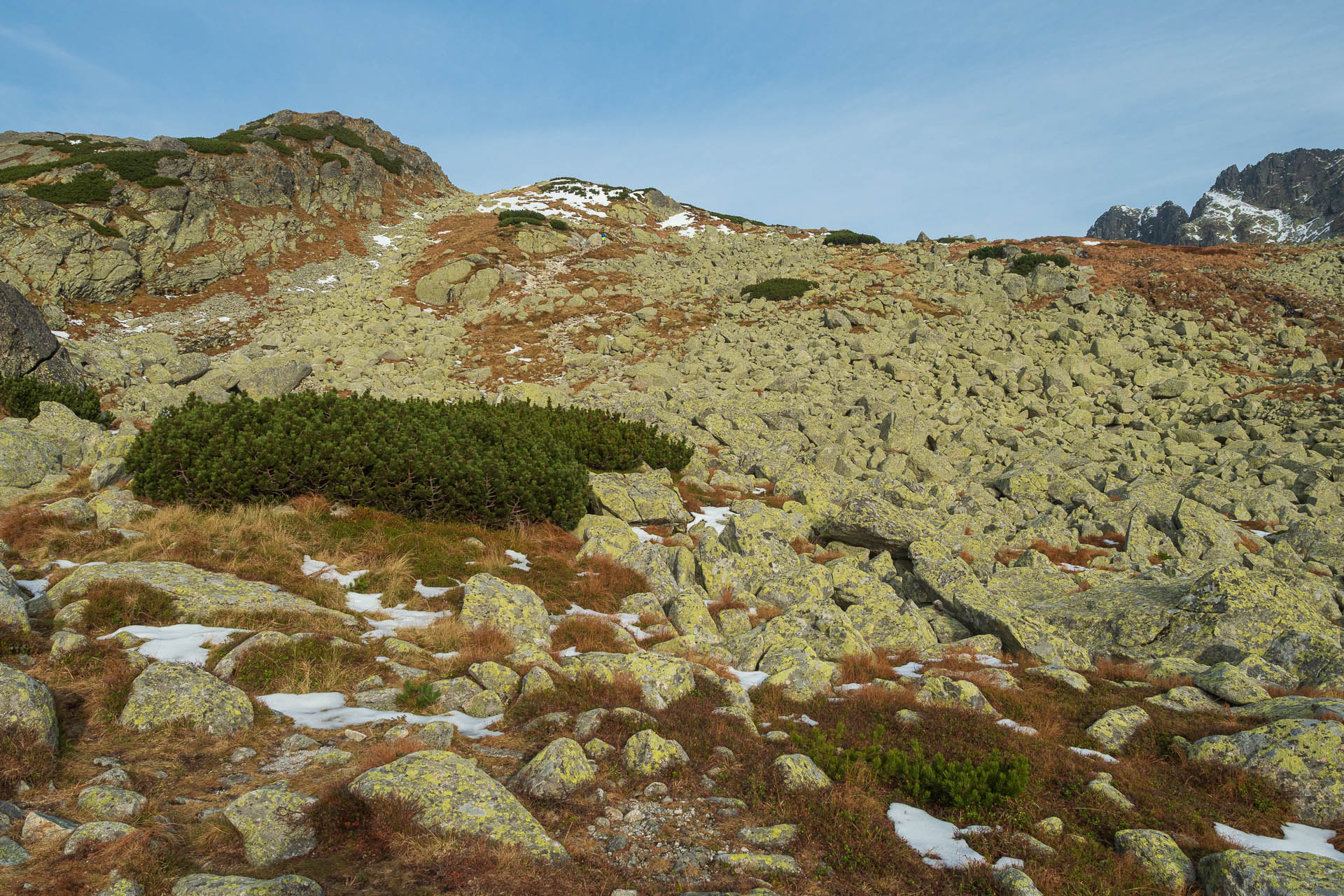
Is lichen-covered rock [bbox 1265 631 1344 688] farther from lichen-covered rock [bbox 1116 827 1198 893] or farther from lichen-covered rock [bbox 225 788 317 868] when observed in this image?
lichen-covered rock [bbox 225 788 317 868]

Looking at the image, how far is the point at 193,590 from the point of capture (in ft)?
27.6

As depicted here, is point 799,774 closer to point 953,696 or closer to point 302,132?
point 953,696

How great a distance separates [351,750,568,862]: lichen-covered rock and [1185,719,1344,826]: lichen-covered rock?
6.67m

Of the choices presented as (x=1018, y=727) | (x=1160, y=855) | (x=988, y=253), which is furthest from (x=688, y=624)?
(x=988, y=253)

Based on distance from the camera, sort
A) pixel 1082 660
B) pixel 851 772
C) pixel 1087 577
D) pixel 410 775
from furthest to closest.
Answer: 1. pixel 1087 577
2. pixel 1082 660
3. pixel 851 772
4. pixel 410 775

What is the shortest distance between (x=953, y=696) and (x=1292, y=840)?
3.13 m

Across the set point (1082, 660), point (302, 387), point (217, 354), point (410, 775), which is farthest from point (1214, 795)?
point (217, 354)

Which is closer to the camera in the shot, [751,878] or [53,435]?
[751,878]

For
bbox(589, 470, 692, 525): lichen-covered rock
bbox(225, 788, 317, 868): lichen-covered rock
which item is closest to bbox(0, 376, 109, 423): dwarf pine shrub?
bbox(589, 470, 692, 525): lichen-covered rock

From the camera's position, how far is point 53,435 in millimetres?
14586

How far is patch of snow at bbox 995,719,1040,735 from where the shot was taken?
748 centimetres

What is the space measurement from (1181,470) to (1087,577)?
13.2m

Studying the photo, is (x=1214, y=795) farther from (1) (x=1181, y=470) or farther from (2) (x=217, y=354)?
(2) (x=217, y=354)

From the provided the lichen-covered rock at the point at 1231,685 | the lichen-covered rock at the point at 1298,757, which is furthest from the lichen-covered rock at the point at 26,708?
the lichen-covered rock at the point at 1231,685
